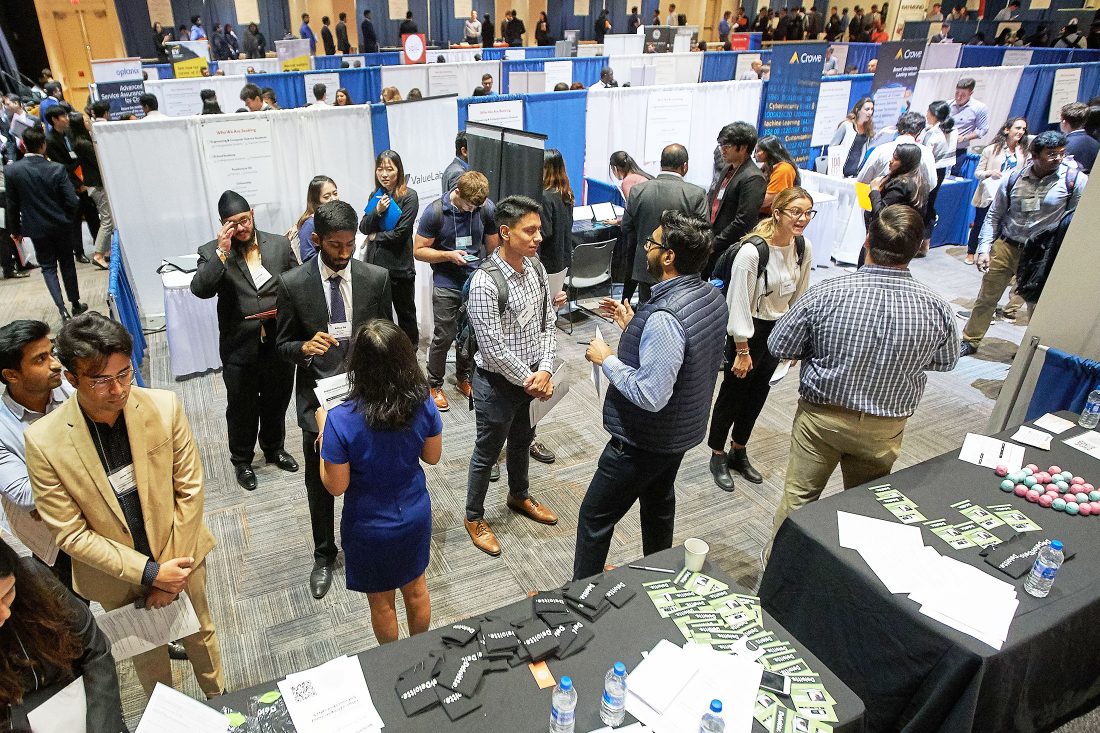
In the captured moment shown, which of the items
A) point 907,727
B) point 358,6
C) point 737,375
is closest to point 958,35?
point 358,6

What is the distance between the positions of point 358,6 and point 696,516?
18.4 metres

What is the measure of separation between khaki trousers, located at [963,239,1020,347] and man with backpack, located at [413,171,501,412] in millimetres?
3601

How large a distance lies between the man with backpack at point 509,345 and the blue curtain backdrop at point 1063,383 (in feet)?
7.77

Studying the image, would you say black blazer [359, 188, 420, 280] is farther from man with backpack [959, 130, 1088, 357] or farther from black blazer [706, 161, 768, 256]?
man with backpack [959, 130, 1088, 357]

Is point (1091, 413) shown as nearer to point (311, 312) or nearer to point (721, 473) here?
point (721, 473)

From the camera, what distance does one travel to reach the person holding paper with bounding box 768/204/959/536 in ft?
7.20

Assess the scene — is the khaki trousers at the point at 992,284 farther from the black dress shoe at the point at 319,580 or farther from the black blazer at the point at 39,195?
the black blazer at the point at 39,195

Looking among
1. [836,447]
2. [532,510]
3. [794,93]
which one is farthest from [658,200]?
[794,93]

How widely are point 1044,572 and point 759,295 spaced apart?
159 cm

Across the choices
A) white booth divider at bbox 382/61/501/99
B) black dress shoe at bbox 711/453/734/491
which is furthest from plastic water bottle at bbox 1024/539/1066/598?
white booth divider at bbox 382/61/501/99

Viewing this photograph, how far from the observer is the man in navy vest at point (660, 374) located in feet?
6.77

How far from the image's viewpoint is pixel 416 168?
5.49 meters

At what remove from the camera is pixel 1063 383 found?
3.07 metres

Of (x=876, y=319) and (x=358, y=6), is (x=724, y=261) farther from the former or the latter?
(x=358, y=6)
